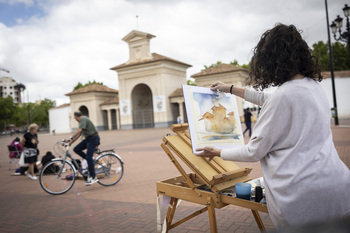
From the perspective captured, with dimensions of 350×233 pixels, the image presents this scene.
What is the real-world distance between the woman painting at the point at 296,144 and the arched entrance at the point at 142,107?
40.0 meters

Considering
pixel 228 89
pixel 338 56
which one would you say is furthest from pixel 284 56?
pixel 338 56

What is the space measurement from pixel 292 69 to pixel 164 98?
37996 mm

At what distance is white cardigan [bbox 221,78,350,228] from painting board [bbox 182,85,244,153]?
951mm

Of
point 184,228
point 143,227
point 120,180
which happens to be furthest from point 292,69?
point 120,180

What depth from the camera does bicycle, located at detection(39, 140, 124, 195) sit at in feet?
21.7

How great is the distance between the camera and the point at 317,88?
1954 millimetres

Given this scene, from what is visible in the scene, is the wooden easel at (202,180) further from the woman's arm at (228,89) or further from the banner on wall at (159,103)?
the banner on wall at (159,103)

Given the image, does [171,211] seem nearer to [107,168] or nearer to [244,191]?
[244,191]

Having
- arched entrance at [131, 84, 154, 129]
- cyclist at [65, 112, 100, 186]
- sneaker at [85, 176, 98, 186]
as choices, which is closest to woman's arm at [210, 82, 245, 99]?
cyclist at [65, 112, 100, 186]

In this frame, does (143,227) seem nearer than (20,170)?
Yes

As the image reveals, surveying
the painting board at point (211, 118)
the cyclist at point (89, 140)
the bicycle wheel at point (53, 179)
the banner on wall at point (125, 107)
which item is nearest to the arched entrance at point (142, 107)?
the banner on wall at point (125, 107)

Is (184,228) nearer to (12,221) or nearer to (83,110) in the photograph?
(12,221)

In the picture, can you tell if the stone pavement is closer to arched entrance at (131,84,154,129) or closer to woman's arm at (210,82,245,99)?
woman's arm at (210,82,245,99)

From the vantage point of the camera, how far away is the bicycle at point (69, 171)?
6.60 meters
